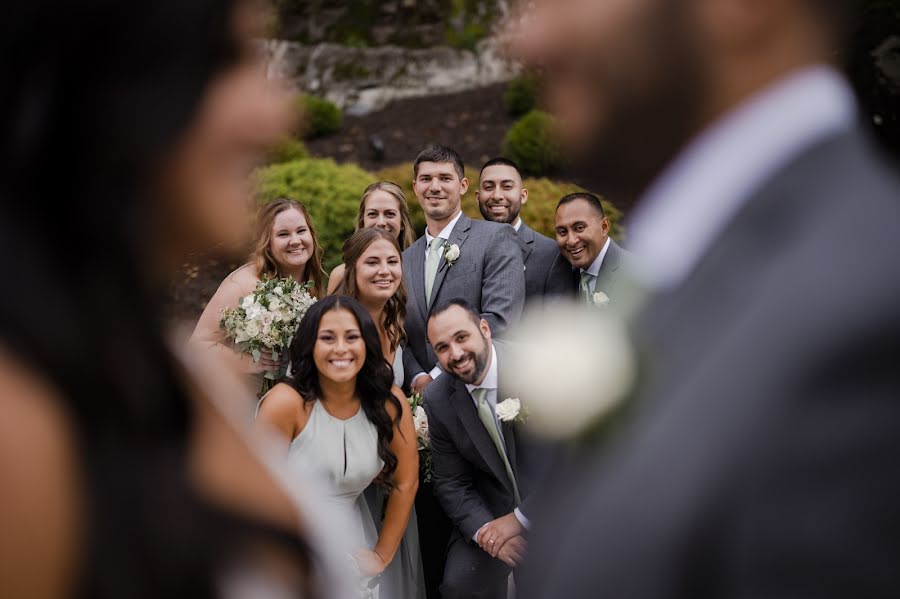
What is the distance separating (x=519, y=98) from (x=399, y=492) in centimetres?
1206

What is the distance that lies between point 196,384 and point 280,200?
186 inches

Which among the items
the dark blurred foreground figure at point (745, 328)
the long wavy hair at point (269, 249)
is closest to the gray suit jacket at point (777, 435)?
the dark blurred foreground figure at point (745, 328)

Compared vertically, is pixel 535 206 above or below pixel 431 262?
above

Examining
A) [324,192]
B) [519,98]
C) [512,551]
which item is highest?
[519,98]

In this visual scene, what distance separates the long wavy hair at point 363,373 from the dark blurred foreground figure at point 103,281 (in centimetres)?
346

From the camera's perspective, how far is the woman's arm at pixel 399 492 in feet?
15.7

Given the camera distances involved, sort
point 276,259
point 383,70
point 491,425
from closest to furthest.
Result: point 491,425 → point 276,259 → point 383,70

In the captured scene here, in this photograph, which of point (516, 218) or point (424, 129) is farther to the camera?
point (424, 129)

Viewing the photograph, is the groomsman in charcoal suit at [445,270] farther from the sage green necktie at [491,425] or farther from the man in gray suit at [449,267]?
the sage green necktie at [491,425]

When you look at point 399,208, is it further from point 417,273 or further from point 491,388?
point 491,388

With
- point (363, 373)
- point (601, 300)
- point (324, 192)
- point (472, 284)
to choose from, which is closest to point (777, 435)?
point (363, 373)

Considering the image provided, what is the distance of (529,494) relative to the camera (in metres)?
4.87

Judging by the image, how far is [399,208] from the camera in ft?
21.2

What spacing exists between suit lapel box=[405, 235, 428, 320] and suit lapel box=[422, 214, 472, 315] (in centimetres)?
3
